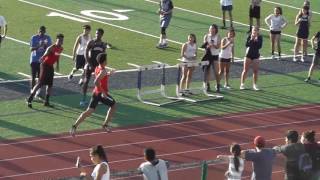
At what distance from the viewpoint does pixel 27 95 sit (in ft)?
72.8

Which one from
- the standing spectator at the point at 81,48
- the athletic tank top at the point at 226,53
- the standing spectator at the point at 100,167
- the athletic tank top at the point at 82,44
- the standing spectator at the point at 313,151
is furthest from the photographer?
the athletic tank top at the point at 226,53

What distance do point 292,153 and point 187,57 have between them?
394 inches

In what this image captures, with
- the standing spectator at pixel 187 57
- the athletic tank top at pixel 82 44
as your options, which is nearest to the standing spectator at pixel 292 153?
the standing spectator at pixel 187 57

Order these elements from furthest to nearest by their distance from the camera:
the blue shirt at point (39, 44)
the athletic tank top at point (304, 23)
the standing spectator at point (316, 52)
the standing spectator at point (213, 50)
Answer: the athletic tank top at point (304, 23) < the standing spectator at point (316, 52) < the standing spectator at point (213, 50) < the blue shirt at point (39, 44)

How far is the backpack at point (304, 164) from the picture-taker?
42.5ft

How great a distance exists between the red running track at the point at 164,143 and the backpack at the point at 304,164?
293 cm

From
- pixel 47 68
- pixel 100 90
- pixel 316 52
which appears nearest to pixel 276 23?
pixel 316 52

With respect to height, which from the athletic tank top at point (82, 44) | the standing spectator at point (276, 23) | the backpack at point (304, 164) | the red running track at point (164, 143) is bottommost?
the red running track at point (164, 143)

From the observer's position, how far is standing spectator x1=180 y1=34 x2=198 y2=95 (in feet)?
73.9

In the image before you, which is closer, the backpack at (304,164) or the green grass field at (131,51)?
the backpack at (304,164)

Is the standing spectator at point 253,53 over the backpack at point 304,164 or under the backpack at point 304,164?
over

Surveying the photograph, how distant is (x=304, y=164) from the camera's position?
1299 centimetres

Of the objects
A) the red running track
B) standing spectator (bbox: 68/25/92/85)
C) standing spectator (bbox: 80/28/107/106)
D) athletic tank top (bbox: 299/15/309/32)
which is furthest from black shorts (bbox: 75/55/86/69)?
athletic tank top (bbox: 299/15/309/32)

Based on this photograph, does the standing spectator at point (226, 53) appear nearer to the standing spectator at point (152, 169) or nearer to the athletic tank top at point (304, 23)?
the athletic tank top at point (304, 23)
